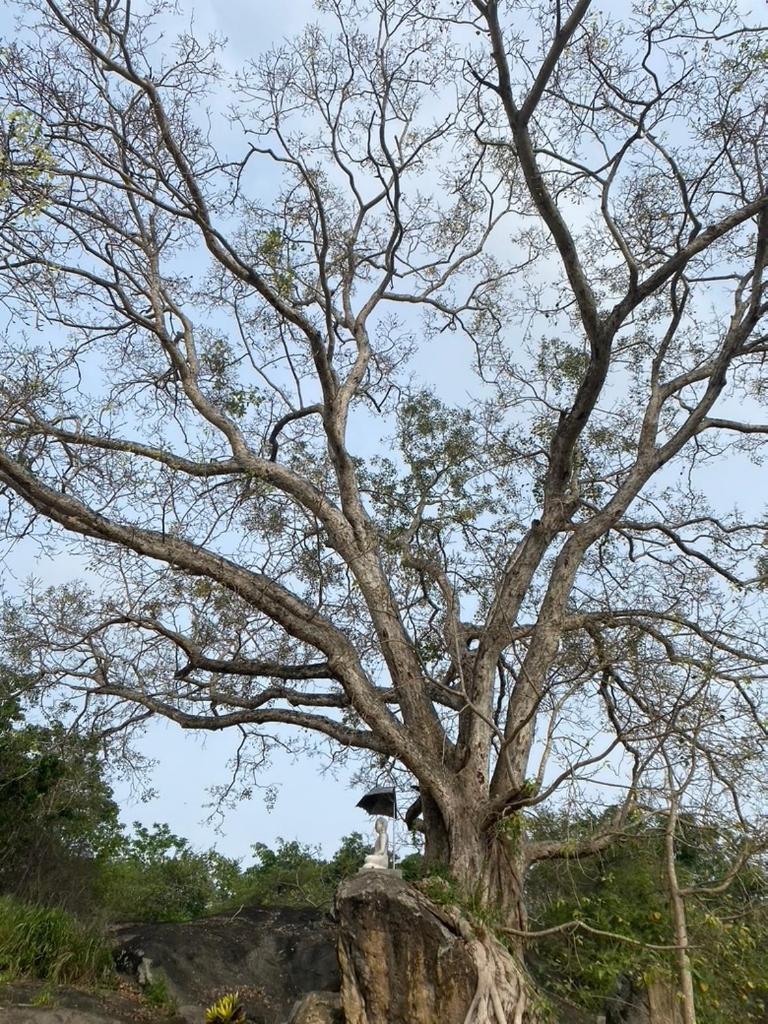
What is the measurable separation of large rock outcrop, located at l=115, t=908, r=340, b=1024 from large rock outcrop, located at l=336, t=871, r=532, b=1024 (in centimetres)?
259

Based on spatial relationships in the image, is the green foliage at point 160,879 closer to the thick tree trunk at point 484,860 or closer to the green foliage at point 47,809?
the green foliage at point 47,809

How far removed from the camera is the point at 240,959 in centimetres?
964

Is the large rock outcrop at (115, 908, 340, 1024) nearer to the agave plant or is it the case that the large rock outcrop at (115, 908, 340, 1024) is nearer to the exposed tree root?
the agave plant

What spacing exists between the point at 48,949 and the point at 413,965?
373 centimetres

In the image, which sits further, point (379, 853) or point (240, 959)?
point (240, 959)

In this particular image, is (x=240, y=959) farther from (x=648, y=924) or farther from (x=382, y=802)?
(x=648, y=924)

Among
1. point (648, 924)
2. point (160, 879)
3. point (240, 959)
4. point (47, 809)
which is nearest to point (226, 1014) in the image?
point (240, 959)

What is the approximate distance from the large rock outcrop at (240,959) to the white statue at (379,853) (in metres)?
2.19

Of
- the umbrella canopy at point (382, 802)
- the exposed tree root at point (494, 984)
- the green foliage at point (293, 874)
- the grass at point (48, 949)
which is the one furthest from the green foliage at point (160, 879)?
the exposed tree root at point (494, 984)

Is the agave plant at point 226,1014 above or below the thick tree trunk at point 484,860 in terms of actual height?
below

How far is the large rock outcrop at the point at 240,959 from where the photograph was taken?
8.86 meters

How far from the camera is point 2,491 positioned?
28.4 ft

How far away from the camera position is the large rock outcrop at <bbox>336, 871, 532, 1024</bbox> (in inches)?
250

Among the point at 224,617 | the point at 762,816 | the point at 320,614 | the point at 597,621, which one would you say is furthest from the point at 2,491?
the point at 762,816
